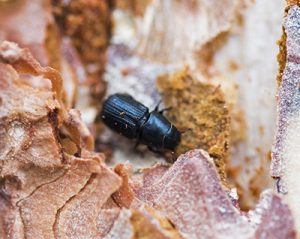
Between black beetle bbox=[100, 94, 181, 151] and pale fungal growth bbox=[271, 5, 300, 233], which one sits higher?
pale fungal growth bbox=[271, 5, 300, 233]

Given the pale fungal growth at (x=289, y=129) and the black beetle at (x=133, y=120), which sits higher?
the pale fungal growth at (x=289, y=129)

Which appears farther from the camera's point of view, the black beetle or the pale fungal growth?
the black beetle

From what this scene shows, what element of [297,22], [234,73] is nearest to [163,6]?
[234,73]

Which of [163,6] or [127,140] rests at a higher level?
[163,6]

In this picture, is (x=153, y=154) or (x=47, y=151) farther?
(x=153, y=154)

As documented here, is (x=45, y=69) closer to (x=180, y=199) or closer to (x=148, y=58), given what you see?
(x=180, y=199)

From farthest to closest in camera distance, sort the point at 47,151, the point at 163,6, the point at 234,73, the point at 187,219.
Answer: the point at 163,6, the point at 234,73, the point at 47,151, the point at 187,219

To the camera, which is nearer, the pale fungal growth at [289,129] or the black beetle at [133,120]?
the pale fungal growth at [289,129]

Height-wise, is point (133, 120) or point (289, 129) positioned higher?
point (289, 129)
